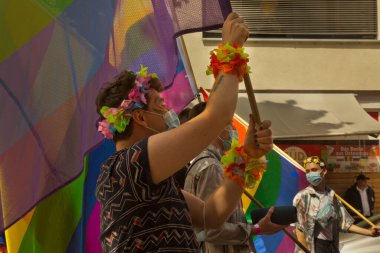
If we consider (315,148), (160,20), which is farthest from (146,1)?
(315,148)

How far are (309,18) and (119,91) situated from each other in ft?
46.0

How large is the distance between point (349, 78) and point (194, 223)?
1398cm

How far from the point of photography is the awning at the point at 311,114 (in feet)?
46.5

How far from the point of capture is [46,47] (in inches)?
139

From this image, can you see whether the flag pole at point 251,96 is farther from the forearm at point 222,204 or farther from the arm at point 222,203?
the forearm at point 222,204

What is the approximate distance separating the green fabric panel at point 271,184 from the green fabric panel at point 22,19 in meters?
4.16

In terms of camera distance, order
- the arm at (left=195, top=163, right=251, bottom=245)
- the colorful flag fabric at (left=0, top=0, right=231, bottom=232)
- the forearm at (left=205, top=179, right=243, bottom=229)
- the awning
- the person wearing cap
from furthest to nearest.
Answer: the person wearing cap, the awning, the arm at (left=195, top=163, right=251, bottom=245), the colorful flag fabric at (left=0, top=0, right=231, bottom=232), the forearm at (left=205, top=179, right=243, bottom=229)

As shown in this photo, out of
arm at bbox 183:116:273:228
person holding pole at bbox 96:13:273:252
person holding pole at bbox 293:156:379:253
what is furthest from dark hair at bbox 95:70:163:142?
person holding pole at bbox 293:156:379:253

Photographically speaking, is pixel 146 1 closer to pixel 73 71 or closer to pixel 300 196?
pixel 73 71

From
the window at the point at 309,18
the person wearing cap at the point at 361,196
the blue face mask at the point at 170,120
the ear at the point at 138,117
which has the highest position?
the window at the point at 309,18

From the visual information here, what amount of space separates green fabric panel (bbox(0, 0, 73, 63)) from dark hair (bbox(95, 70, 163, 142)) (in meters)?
0.53

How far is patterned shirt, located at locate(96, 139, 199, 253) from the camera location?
2.78 m

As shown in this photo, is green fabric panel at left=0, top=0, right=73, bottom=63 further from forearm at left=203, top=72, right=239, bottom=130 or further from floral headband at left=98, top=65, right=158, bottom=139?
forearm at left=203, top=72, right=239, bottom=130

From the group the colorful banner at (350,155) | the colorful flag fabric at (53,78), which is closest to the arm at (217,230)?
the colorful flag fabric at (53,78)
